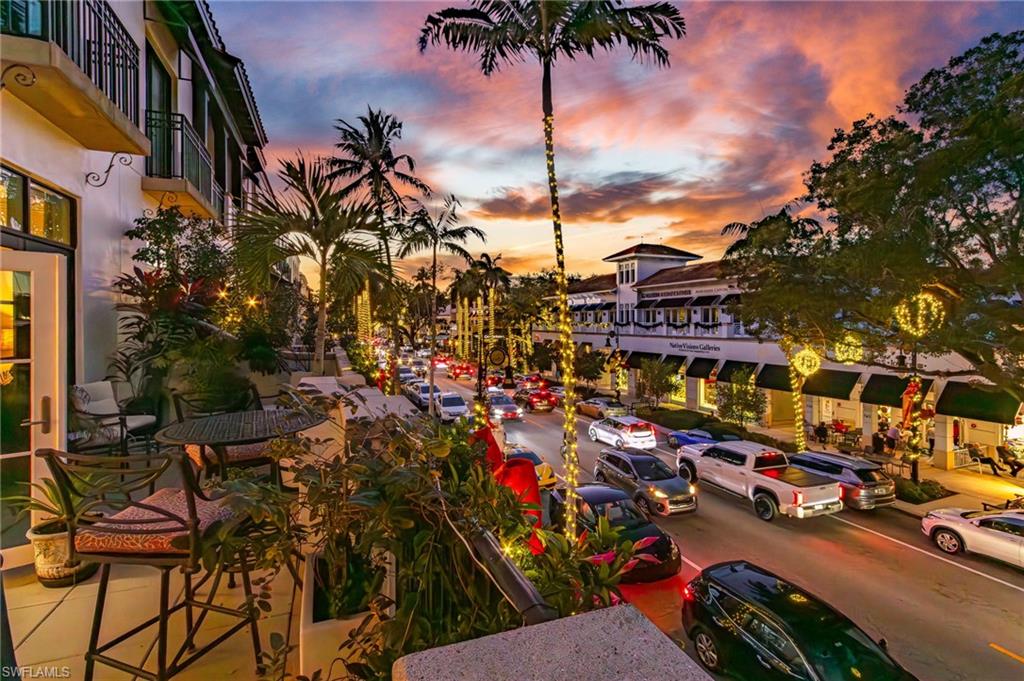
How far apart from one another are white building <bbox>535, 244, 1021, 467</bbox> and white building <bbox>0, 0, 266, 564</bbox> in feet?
77.0

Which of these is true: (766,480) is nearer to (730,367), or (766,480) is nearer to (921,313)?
(921,313)

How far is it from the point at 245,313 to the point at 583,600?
11256 mm

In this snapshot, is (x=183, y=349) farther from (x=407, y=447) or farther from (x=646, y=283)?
(x=646, y=283)

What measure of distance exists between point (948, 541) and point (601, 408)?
17.9m

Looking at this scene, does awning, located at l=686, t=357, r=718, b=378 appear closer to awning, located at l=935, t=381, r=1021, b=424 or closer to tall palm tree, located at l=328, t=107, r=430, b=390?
awning, located at l=935, t=381, r=1021, b=424

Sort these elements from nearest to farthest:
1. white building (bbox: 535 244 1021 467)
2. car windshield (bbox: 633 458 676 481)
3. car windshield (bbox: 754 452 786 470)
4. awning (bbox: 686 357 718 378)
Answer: car windshield (bbox: 633 458 676 481) < car windshield (bbox: 754 452 786 470) < white building (bbox: 535 244 1021 467) < awning (bbox: 686 357 718 378)

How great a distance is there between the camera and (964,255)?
14.1 meters

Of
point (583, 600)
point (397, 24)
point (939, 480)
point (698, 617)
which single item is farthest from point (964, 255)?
point (583, 600)

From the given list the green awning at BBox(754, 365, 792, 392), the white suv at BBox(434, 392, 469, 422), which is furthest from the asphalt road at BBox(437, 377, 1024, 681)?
the white suv at BBox(434, 392, 469, 422)

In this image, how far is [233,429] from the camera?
13.9 feet

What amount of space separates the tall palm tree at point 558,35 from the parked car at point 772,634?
9.33 feet

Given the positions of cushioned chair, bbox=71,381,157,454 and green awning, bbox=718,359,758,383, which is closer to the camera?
cushioned chair, bbox=71,381,157,454

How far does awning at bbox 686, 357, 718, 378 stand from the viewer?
31391 millimetres

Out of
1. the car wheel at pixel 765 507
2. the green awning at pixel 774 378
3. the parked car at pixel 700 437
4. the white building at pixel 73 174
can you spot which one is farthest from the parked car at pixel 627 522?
the green awning at pixel 774 378
